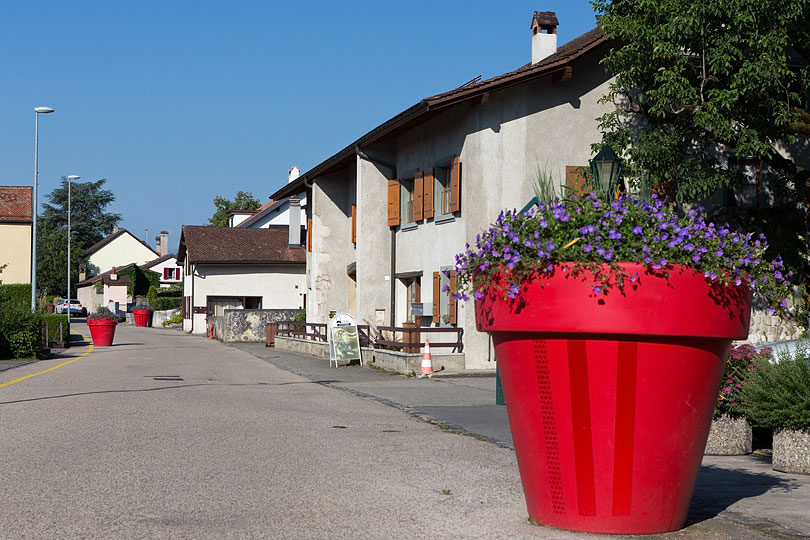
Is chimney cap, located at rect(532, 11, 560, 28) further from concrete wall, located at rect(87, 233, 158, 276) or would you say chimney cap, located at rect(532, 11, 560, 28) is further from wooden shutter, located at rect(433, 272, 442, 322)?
concrete wall, located at rect(87, 233, 158, 276)

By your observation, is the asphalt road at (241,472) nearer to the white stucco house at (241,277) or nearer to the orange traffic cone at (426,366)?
the orange traffic cone at (426,366)

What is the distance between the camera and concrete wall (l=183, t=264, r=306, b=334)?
53.1 meters

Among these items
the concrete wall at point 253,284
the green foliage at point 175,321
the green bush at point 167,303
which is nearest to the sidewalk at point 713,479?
the concrete wall at point 253,284

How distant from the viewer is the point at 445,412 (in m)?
12.5

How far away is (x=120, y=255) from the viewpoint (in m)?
113

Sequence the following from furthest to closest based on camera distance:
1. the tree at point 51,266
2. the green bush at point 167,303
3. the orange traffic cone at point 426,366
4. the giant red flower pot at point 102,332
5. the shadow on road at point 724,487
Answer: the tree at point 51,266 < the green bush at point 167,303 < the giant red flower pot at point 102,332 < the orange traffic cone at point 426,366 < the shadow on road at point 724,487

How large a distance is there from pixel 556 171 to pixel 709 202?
3.21 m

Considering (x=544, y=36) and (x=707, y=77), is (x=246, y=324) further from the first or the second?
(x=707, y=77)

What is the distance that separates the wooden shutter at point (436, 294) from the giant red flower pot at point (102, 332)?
47.9 ft

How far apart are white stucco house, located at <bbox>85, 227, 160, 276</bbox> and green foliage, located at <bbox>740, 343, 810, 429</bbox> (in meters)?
108

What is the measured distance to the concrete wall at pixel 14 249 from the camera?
5628 cm

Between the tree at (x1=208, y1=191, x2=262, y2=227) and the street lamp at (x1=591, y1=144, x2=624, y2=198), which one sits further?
the tree at (x1=208, y1=191, x2=262, y2=227)

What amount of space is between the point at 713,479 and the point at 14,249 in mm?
54758

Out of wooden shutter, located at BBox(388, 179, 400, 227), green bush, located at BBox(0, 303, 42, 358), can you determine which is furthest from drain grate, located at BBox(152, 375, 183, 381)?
wooden shutter, located at BBox(388, 179, 400, 227)
